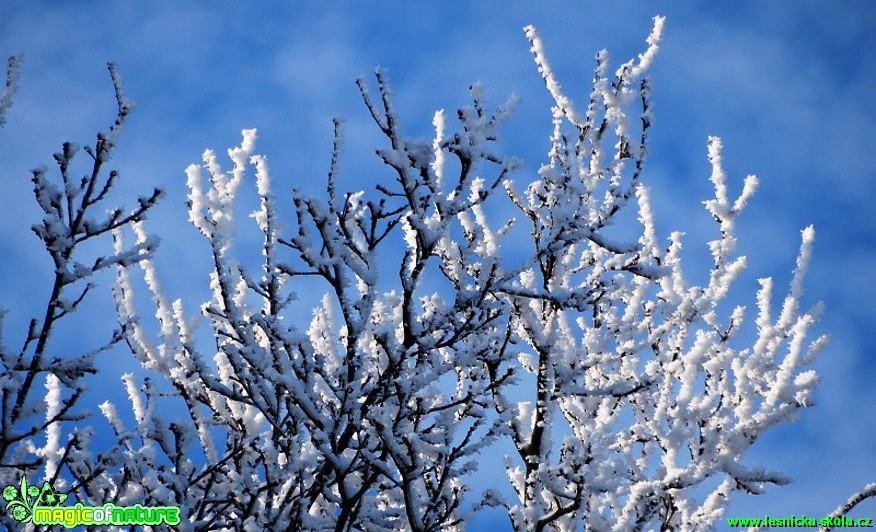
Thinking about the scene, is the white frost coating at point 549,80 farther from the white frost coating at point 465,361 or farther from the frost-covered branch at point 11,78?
the frost-covered branch at point 11,78

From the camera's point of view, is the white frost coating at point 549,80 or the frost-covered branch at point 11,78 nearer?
the frost-covered branch at point 11,78

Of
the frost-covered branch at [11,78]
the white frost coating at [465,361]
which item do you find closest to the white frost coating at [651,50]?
the white frost coating at [465,361]

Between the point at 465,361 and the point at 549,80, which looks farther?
the point at 549,80

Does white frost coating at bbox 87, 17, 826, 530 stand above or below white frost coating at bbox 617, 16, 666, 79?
below

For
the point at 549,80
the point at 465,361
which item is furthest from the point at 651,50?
the point at 465,361

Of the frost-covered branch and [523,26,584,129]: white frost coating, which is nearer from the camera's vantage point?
the frost-covered branch

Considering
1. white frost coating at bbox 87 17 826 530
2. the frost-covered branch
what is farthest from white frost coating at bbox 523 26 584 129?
the frost-covered branch

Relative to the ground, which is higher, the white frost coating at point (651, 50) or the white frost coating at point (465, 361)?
the white frost coating at point (651, 50)

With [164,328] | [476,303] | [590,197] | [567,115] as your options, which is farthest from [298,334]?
[567,115]

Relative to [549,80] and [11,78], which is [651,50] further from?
[11,78]

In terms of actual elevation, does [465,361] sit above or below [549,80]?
below

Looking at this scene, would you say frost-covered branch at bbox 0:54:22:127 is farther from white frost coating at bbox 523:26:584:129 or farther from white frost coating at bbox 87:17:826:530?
white frost coating at bbox 523:26:584:129

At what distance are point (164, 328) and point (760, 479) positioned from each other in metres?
4.29

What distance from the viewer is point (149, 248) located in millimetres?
4023
